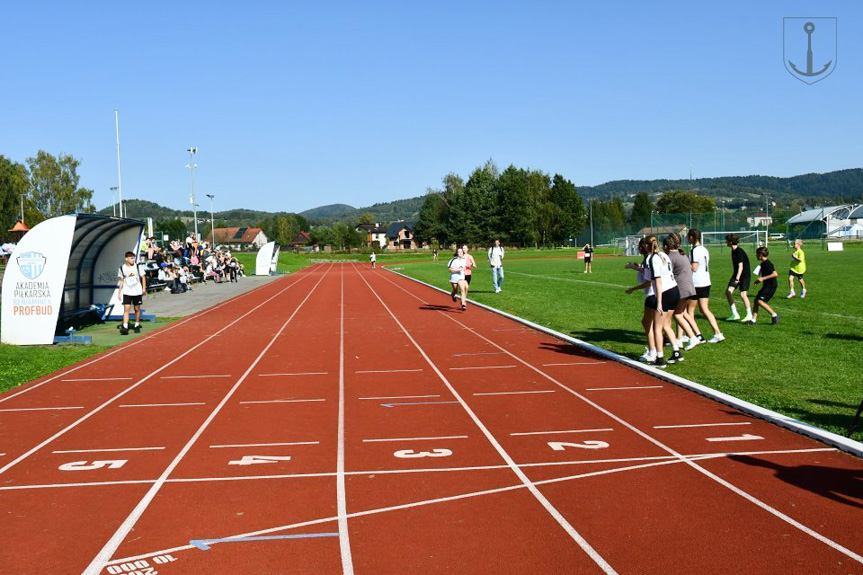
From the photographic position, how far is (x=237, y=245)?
595 ft

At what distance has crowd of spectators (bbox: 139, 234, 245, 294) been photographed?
28.7 m

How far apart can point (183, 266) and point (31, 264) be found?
1823 centimetres

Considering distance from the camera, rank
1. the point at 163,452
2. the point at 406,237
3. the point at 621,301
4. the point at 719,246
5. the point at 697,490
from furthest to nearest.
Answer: the point at 406,237, the point at 719,246, the point at 621,301, the point at 163,452, the point at 697,490

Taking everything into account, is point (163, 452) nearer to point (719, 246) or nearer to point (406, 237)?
point (719, 246)

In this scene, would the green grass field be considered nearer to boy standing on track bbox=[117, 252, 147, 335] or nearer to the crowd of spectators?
boy standing on track bbox=[117, 252, 147, 335]

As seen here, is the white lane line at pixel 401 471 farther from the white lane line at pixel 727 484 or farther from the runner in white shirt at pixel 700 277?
the runner in white shirt at pixel 700 277

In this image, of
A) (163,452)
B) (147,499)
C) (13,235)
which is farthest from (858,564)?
(13,235)

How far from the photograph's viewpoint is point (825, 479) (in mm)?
5480

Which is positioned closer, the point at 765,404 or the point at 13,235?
the point at 765,404

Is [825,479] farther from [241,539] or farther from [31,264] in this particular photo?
[31,264]

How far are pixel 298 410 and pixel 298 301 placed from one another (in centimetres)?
1709

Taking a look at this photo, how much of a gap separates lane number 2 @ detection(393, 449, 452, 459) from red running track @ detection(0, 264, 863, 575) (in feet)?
0.11

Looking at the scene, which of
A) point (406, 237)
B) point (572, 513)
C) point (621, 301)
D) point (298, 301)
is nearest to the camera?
point (572, 513)

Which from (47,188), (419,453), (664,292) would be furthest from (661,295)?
(47,188)
